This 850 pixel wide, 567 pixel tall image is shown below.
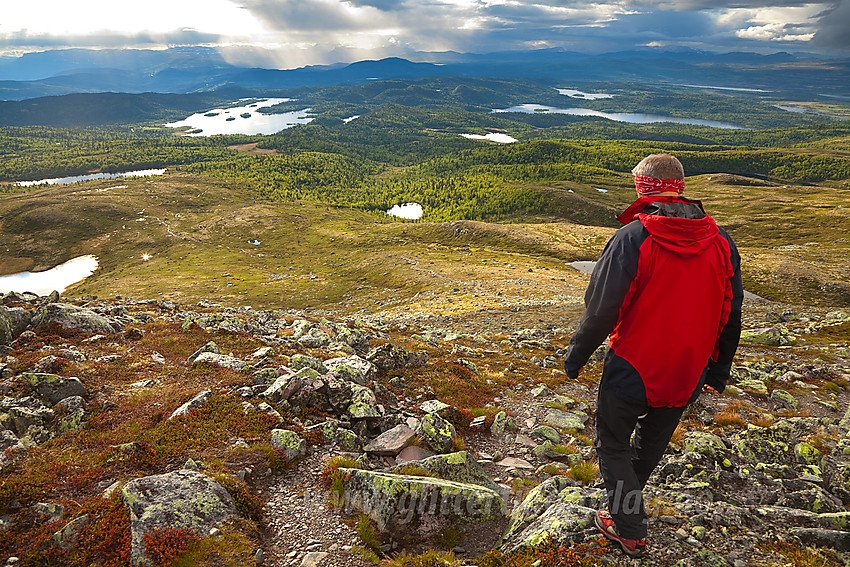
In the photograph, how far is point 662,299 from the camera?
16.6 feet

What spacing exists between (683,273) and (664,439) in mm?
2892

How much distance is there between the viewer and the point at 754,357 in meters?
25.2

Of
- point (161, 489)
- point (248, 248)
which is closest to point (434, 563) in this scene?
point (161, 489)

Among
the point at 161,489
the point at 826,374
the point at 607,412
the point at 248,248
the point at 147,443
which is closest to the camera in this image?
the point at 607,412

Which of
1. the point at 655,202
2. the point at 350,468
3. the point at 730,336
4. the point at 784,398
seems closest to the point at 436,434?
the point at 350,468

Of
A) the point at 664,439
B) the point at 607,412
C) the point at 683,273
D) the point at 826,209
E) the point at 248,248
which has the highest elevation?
the point at 683,273

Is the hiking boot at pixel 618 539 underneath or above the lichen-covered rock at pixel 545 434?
above

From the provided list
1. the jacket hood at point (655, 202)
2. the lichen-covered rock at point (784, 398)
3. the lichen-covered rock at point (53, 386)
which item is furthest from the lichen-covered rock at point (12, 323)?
the lichen-covered rock at point (784, 398)

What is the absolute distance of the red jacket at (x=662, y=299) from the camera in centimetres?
500

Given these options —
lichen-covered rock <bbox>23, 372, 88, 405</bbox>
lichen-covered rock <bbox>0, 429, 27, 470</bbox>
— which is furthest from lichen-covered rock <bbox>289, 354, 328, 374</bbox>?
lichen-covered rock <bbox>0, 429, 27, 470</bbox>

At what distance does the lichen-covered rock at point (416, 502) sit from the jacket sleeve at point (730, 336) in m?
5.10

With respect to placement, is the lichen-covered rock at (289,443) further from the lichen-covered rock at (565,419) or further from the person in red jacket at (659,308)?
the lichen-covered rock at (565,419)

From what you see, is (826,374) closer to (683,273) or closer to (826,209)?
(683,273)

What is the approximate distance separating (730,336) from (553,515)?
443 centimetres
